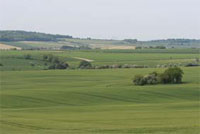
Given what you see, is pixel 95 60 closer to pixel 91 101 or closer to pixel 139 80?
pixel 139 80

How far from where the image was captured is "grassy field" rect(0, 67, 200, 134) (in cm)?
3127

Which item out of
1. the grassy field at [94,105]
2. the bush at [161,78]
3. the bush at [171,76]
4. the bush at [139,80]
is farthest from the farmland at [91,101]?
the bush at [139,80]

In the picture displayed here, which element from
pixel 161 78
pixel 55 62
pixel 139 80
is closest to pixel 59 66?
pixel 55 62

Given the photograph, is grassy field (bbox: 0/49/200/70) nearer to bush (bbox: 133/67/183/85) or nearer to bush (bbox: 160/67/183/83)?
bush (bbox: 133/67/183/85)

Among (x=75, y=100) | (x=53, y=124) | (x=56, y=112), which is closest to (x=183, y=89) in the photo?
(x=75, y=100)

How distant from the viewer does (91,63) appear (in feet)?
378

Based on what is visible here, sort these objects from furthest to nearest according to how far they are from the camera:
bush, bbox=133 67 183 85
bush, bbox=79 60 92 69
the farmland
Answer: bush, bbox=79 60 92 69
bush, bbox=133 67 183 85
the farmland

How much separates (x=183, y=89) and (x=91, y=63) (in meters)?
51.0

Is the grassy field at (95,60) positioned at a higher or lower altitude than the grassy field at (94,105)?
higher

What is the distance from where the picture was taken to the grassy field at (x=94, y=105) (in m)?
31.3

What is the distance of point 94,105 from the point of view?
173 feet

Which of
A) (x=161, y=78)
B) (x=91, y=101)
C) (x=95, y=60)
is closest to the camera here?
(x=91, y=101)

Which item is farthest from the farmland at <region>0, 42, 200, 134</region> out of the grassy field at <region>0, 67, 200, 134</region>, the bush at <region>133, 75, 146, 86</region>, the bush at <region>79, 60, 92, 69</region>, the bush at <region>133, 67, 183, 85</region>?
the bush at <region>79, 60, 92, 69</region>

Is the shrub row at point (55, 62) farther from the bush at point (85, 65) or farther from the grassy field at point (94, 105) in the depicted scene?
the grassy field at point (94, 105)
